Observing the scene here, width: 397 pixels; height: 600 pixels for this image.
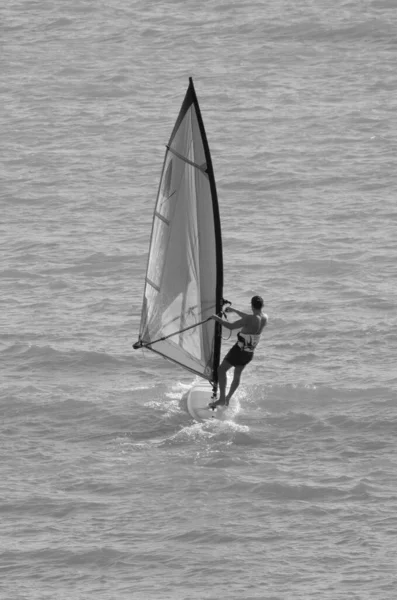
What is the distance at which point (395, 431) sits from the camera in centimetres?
2209

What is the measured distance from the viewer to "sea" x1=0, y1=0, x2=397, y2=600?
18469 millimetres

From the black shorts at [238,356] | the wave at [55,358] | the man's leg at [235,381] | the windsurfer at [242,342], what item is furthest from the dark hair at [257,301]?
the wave at [55,358]

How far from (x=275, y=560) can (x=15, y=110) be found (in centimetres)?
2764

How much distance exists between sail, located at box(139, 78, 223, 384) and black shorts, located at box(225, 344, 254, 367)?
24 cm

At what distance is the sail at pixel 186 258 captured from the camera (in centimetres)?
2114

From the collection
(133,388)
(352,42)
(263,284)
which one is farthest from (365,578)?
(352,42)

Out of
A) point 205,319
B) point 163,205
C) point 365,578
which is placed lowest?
point 365,578

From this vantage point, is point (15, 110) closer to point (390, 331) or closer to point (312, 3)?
point (312, 3)

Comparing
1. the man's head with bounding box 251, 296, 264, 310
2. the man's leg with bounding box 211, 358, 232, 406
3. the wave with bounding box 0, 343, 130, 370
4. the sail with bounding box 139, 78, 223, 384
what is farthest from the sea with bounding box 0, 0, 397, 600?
the man's head with bounding box 251, 296, 264, 310

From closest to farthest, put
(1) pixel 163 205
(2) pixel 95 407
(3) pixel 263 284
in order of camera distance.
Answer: (1) pixel 163 205 < (2) pixel 95 407 < (3) pixel 263 284

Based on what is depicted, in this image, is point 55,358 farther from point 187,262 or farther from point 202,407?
point 187,262

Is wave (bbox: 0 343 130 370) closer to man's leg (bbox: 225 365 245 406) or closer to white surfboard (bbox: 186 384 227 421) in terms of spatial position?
white surfboard (bbox: 186 384 227 421)

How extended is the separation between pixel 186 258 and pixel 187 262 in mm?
65

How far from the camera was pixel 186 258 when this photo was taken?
21812mm
